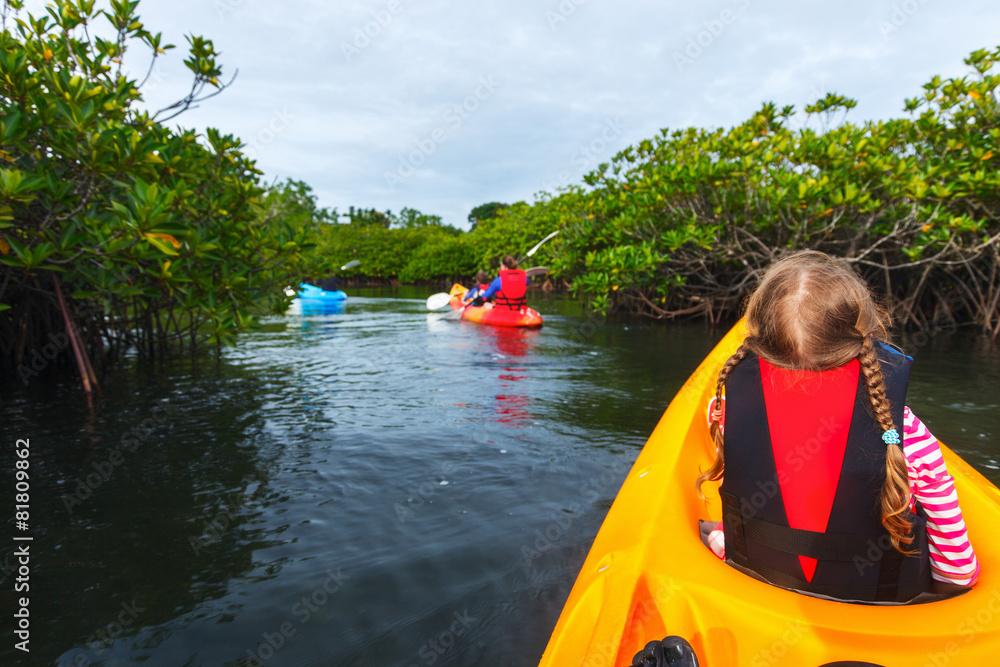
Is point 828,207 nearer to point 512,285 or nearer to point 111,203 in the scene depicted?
point 512,285

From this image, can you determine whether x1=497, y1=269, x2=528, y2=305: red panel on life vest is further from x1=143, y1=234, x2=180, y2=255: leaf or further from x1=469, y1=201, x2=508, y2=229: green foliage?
x1=469, y1=201, x2=508, y2=229: green foliage

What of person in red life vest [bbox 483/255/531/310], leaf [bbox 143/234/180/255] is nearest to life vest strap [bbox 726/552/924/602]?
leaf [bbox 143/234/180/255]

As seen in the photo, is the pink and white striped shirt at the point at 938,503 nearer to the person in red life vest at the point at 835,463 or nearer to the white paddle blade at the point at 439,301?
the person in red life vest at the point at 835,463

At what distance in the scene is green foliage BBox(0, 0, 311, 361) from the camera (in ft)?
10.7

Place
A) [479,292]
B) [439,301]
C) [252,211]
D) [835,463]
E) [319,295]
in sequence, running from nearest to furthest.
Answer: [835,463] → [252,211] → [479,292] → [439,301] → [319,295]

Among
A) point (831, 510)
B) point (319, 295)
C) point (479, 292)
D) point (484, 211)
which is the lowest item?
point (831, 510)

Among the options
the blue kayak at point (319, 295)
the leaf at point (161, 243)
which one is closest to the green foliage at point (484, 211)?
the blue kayak at point (319, 295)

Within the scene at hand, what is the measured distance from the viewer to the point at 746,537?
4.71 ft

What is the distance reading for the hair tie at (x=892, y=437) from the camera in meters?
1.23

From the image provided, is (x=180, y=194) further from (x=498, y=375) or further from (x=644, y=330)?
(x=644, y=330)

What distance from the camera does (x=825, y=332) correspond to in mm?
1348

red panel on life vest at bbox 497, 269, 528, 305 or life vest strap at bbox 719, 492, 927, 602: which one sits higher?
red panel on life vest at bbox 497, 269, 528, 305

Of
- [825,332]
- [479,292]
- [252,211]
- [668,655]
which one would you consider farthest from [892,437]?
[479,292]

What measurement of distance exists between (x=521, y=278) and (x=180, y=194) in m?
7.75
